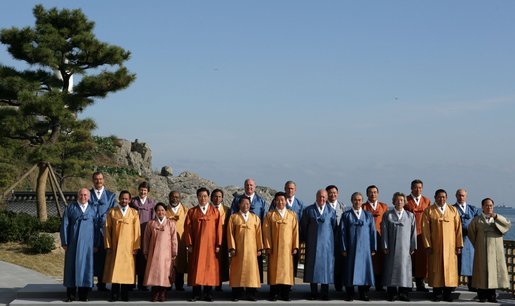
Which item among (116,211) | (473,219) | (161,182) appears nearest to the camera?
(116,211)

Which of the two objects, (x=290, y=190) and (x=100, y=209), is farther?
(x=290, y=190)

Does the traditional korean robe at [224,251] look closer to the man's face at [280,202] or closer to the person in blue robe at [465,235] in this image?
the man's face at [280,202]

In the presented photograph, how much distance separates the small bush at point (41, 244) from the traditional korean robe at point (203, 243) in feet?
26.9

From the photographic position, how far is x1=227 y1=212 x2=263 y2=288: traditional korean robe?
10820 mm

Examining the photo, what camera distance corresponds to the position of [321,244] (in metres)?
11.1

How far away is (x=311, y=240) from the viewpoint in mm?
11164

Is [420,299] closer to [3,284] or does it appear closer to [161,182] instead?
[3,284]

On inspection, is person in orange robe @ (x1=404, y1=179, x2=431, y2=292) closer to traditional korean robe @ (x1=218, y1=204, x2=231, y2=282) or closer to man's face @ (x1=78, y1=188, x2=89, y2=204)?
traditional korean robe @ (x1=218, y1=204, x2=231, y2=282)

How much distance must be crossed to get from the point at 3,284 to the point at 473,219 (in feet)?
27.5

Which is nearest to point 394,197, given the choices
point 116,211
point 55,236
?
point 116,211

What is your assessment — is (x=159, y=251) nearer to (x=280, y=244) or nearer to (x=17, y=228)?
(x=280, y=244)

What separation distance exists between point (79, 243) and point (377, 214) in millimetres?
4644

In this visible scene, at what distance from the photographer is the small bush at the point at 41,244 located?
18.0 m

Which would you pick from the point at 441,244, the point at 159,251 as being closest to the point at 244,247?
the point at 159,251
